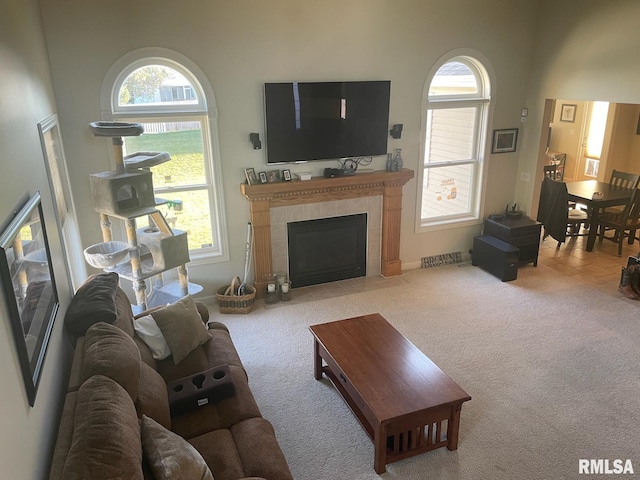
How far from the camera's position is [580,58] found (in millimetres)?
5211

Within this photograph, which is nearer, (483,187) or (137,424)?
(137,424)

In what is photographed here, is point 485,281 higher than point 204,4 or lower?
lower

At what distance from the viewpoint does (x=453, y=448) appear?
3.07 m

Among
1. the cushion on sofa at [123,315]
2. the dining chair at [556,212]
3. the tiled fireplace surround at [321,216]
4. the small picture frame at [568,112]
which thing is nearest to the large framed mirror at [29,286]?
the cushion on sofa at [123,315]

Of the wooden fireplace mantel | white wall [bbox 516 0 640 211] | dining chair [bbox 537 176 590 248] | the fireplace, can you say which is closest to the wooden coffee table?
the wooden fireplace mantel

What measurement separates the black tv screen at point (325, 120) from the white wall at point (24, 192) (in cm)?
201

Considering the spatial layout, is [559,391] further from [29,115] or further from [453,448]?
→ [29,115]

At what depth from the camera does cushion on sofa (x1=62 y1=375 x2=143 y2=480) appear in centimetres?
175

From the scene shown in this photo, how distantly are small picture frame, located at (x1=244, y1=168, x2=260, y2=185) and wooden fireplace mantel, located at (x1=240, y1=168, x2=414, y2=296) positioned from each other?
0.08 metres

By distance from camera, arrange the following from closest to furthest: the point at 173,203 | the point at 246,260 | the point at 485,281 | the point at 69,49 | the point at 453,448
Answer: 1. the point at 453,448
2. the point at 69,49
3. the point at 173,203
4. the point at 246,260
5. the point at 485,281

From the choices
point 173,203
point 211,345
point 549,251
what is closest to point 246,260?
point 173,203

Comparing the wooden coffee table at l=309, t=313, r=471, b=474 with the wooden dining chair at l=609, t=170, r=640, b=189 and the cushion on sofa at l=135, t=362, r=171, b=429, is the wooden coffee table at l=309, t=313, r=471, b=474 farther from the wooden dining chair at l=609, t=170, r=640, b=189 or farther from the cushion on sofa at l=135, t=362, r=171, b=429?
the wooden dining chair at l=609, t=170, r=640, b=189

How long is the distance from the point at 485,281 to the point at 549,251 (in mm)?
1527

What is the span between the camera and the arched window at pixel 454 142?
5535mm
